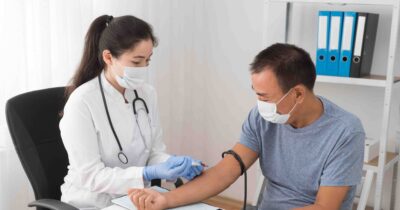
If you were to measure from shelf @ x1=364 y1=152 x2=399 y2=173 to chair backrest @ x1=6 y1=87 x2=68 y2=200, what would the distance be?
4.84 feet

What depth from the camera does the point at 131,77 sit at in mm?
1763

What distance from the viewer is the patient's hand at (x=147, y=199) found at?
1.49 meters

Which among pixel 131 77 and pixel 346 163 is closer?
pixel 346 163

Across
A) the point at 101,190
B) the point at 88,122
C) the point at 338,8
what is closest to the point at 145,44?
the point at 88,122

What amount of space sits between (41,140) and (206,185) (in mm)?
613

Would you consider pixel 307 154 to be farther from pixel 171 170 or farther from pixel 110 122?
pixel 110 122

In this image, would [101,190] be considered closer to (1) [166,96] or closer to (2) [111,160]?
(2) [111,160]

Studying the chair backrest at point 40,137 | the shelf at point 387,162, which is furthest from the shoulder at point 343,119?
the chair backrest at point 40,137

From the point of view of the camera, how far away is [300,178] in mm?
1669

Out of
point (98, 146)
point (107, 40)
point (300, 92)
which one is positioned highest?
point (107, 40)

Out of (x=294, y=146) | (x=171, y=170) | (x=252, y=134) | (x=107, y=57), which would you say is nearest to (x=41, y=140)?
(x=107, y=57)

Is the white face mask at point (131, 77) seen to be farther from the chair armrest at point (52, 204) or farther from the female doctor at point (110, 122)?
the chair armrest at point (52, 204)

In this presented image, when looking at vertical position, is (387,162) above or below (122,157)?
below

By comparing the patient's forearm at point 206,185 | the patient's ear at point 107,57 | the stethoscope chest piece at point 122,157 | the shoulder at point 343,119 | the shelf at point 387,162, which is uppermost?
the patient's ear at point 107,57
